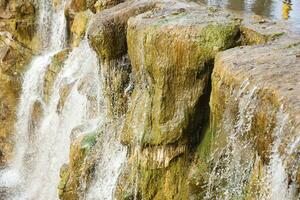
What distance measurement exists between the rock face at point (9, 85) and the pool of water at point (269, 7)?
655 centimetres

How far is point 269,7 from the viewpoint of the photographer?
12359mm

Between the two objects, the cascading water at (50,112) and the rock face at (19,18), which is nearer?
the cascading water at (50,112)

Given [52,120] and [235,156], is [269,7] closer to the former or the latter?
[52,120]

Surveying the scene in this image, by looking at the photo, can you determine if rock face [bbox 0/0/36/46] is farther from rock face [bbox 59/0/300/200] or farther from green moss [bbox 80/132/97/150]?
green moss [bbox 80/132/97/150]

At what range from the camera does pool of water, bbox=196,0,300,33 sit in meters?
11.2

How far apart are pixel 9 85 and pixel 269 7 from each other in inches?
330

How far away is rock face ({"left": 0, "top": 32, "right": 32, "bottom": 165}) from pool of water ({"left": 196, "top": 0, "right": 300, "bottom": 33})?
21.5 feet

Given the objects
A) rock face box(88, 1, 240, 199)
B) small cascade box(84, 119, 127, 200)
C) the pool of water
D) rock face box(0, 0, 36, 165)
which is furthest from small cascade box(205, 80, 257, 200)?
rock face box(0, 0, 36, 165)

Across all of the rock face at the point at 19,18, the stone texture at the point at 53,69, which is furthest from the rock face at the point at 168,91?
the rock face at the point at 19,18

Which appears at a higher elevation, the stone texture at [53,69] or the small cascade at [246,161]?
the small cascade at [246,161]

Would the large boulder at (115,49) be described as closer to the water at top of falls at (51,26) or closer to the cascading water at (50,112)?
the cascading water at (50,112)

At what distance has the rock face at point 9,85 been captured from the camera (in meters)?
15.9

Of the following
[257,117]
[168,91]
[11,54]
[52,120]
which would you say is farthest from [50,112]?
[257,117]

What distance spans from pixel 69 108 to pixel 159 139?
16.9ft
